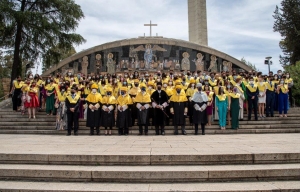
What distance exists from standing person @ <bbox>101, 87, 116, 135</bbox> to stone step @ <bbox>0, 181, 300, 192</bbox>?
5551 millimetres

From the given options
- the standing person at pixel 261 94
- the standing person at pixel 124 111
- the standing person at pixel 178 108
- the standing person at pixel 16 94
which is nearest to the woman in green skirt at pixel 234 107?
the standing person at pixel 261 94

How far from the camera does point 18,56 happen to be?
→ 21656 millimetres

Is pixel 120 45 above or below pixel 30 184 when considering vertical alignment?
above

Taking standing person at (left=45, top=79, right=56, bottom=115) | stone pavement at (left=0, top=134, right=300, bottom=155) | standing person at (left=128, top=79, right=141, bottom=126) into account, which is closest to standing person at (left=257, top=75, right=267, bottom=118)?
stone pavement at (left=0, top=134, right=300, bottom=155)

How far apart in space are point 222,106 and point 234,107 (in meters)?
0.54

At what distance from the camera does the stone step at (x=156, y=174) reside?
5266mm

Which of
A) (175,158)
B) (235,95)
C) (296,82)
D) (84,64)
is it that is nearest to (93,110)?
(175,158)

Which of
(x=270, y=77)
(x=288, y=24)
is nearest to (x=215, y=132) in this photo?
(x=270, y=77)

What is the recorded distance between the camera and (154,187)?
16.4ft

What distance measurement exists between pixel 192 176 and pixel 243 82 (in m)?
8.69

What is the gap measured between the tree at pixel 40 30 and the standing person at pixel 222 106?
14521 mm

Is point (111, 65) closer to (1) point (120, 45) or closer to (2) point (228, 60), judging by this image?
(1) point (120, 45)

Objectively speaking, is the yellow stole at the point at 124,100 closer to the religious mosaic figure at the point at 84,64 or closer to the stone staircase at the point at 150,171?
the stone staircase at the point at 150,171

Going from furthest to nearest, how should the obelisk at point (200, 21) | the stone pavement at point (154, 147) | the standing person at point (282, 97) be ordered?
1. the obelisk at point (200, 21)
2. the standing person at point (282, 97)
3. the stone pavement at point (154, 147)
